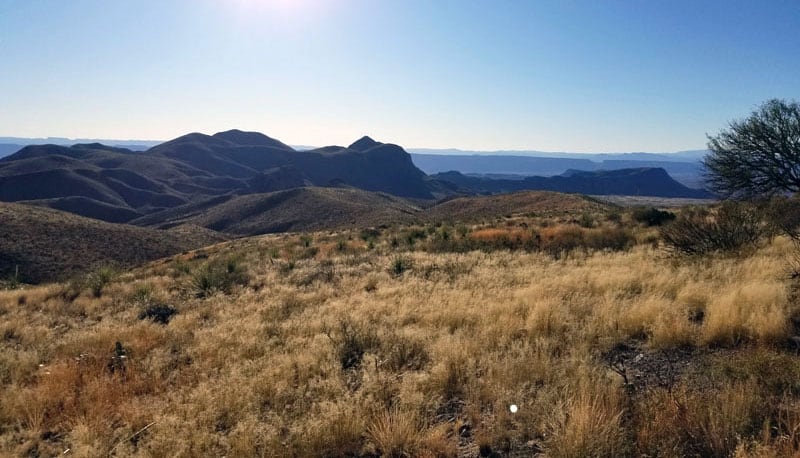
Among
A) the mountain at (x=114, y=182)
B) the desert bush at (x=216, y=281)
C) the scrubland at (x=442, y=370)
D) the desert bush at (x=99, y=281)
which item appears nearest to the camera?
the scrubland at (x=442, y=370)

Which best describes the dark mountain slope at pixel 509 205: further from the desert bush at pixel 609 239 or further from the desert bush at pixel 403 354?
the desert bush at pixel 403 354

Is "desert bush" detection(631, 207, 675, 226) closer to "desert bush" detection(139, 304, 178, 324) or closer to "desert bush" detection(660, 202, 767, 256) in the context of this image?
"desert bush" detection(660, 202, 767, 256)

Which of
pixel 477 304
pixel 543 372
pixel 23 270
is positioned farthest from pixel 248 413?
pixel 23 270

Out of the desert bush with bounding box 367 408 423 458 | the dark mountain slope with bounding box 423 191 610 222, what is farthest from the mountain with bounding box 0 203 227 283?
the desert bush with bounding box 367 408 423 458

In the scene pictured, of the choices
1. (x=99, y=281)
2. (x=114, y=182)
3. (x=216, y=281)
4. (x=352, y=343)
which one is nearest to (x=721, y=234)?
(x=352, y=343)

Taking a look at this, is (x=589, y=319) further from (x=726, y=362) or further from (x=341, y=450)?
(x=341, y=450)

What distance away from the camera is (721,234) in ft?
39.4

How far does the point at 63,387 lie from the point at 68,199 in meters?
133

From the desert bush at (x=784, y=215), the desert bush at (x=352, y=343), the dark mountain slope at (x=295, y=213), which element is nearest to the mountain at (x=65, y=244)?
the dark mountain slope at (x=295, y=213)

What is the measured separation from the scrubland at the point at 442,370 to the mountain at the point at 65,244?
38550mm

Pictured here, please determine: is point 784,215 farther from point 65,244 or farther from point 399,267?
point 65,244

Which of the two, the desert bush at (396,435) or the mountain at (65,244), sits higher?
the desert bush at (396,435)

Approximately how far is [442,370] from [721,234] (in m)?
10.6

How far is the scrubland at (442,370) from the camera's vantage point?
387cm
